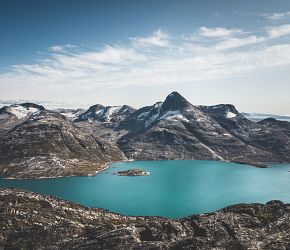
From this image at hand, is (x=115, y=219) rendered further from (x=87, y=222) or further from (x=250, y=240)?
(x=250, y=240)

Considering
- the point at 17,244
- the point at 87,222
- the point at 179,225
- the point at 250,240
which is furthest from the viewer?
the point at 87,222

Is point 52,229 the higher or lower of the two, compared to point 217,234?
lower

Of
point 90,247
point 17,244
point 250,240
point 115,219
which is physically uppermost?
point 250,240

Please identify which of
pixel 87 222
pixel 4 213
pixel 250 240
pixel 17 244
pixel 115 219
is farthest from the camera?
pixel 115 219

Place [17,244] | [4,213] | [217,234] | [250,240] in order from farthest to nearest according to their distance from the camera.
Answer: [4,213]
[17,244]
[217,234]
[250,240]

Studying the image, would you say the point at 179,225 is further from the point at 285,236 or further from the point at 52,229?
the point at 52,229

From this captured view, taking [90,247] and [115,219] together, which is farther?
[115,219]

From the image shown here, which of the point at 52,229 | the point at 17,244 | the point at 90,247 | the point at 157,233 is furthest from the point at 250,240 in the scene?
the point at 17,244

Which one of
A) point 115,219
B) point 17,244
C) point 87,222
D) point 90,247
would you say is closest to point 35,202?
point 87,222

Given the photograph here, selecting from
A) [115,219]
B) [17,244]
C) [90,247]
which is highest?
[90,247]
